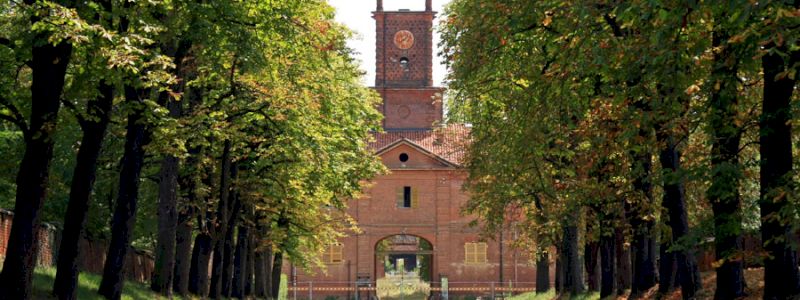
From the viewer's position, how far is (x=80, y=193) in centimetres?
1978

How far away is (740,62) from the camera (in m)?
14.0

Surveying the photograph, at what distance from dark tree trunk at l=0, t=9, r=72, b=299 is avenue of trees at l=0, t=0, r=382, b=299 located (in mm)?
20

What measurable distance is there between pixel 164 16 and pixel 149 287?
30.8ft

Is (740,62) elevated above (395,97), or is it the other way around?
(395,97)

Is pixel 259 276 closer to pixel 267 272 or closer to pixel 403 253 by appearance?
pixel 267 272

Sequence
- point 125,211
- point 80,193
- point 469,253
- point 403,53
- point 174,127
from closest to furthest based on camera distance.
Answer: point 80,193 → point 174,127 → point 125,211 → point 469,253 → point 403,53

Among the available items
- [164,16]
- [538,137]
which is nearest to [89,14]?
[164,16]

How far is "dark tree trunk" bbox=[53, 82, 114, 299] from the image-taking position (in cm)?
1955

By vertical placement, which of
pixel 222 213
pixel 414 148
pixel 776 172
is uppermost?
pixel 414 148

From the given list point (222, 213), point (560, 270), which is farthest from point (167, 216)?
point (560, 270)

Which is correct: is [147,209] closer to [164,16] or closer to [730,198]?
[164,16]

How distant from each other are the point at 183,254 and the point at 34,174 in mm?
12731

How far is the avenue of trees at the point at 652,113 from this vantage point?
13.7m

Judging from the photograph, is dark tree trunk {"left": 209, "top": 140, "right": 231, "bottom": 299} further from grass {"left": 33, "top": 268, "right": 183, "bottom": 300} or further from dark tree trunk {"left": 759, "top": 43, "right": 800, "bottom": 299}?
A: dark tree trunk {"left": 759, "top": 43, "right": 800, "bottom": 299}
